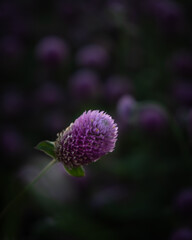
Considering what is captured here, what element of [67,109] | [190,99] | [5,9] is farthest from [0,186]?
[5,9]

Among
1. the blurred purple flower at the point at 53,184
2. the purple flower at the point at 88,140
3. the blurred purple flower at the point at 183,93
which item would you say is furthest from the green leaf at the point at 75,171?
the blurred purple flower at the point at 183,93

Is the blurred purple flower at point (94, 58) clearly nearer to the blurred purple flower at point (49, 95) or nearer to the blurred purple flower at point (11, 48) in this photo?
the blurred purple flower at point (49, 95)

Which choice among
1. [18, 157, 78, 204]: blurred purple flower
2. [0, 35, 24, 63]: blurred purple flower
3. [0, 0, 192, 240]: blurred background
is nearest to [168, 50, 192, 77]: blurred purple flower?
[0, 0, 192, 240]: blurred background

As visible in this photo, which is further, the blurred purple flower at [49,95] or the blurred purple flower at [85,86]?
the blurred purple flower at [49,95]

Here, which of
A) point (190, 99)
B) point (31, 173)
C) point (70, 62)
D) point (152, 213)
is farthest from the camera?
point (70, 62)

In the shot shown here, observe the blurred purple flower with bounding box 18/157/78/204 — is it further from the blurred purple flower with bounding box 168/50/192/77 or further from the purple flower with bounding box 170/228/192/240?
the blurred purple flower with bounding box 168/50/192/77

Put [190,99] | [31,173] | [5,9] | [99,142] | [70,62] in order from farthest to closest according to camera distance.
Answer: [5,9], [70,62], [190,99], [31,173], [99,142]

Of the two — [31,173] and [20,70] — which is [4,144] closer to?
[31,173]
